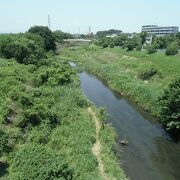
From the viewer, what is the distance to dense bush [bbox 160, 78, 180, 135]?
31.1 meters

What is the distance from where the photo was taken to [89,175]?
2102cm

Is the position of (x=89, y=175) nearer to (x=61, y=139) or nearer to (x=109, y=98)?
(x=61, y=139)

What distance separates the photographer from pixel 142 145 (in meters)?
30.1

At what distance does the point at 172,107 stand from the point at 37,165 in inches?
689

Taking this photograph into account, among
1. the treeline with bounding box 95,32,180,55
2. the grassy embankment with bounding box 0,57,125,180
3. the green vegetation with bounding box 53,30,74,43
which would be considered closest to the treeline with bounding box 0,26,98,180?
the grassy embankment with bounding box 0,57,125,180

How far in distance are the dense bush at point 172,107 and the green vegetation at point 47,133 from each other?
268 inches

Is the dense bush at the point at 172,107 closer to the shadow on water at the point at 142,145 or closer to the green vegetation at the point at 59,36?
the shadow on water at the point at 142,145

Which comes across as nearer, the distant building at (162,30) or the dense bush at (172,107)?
the dense bush at (172,107)

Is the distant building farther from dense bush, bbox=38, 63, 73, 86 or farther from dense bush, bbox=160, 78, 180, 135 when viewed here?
dense bush, bbox=160, 78, 180, 135

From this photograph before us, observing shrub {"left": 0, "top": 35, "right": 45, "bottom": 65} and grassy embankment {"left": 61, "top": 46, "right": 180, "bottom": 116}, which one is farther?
shrub {"left": 0, "top": 35, "right": 45, "bottom": 65}

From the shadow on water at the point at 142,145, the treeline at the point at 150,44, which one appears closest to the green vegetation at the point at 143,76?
the shadow on water at the point at 142,145

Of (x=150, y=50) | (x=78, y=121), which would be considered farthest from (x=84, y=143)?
(x=150, y=50)

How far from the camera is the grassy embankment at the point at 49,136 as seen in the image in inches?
804

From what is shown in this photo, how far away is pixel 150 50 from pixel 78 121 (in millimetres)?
49505
